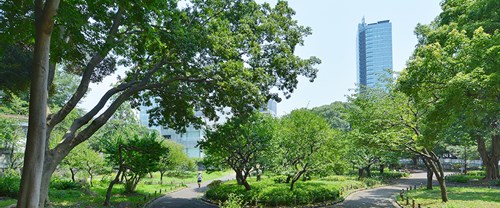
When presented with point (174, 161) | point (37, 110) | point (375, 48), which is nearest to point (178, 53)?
point (37, 110)

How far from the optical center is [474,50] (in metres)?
10.9

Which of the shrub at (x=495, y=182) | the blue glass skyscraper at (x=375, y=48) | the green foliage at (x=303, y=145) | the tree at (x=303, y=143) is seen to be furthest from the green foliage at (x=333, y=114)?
the blue glass skyscraper at (x=375, y=48)

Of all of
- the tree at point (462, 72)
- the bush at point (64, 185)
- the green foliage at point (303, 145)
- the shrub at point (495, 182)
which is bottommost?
the bush at point (64, 185)

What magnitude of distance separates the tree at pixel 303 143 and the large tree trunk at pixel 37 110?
15927 millimetres

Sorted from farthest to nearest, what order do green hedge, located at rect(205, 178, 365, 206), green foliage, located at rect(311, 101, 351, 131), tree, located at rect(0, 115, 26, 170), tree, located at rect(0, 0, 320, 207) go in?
green foliage, located at rect(311, 101, 351, 131) → tree, located at rect(0, 115, 26, 170) → green hedge, located at rect(205, 178, 365, 206) → tree, located at rect(0, 0, 320, 207)

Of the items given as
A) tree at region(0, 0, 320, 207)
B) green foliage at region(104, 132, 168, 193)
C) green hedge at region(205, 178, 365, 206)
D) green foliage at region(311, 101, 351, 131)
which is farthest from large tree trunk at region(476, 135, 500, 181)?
green foliage at region(311, 101, 351, 131)

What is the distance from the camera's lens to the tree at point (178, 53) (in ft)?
32.5

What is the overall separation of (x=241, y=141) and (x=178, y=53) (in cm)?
891

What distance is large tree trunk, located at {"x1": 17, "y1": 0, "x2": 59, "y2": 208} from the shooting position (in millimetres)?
6371

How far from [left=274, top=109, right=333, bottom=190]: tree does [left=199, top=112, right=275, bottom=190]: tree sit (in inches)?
45.4

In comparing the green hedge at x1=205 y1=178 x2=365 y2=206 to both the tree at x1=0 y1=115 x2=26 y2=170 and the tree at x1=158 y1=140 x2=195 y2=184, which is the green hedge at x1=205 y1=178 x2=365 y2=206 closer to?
the tree at x1=158 y1=140 x2=195 y2=184

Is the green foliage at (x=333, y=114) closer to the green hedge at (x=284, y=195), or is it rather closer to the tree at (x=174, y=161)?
the tree at (x=174, y=161)

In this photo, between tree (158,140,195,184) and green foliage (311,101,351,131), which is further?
green foliage (311,101,351,131)

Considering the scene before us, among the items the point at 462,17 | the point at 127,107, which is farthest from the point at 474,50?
the point at 127,107
